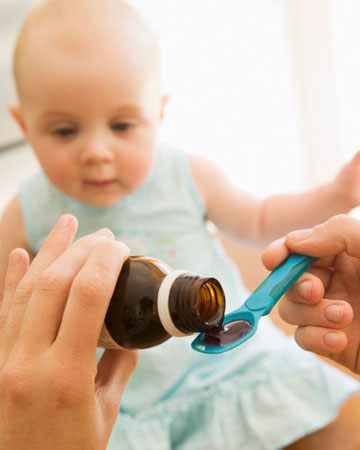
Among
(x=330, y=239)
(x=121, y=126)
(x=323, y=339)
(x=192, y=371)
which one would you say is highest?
(x=121, y=126)

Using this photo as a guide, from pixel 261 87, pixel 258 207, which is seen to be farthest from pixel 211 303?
pixel 261 87

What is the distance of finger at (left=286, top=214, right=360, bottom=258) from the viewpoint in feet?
1.80

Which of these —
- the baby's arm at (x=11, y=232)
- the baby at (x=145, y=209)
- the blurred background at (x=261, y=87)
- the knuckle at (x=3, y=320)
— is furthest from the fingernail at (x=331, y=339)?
the blurred background at (x=261, y=87)

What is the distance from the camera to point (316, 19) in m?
1.38

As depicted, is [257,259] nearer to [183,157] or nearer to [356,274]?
[183,157]

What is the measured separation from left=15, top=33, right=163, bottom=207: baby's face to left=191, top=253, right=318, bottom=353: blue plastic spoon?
0.33 metres

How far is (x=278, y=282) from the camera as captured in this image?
53cm

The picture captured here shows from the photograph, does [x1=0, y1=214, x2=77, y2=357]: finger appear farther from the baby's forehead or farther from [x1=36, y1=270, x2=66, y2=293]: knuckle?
the baby's forehead

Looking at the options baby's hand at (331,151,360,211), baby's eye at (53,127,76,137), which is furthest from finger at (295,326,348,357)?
baby's eye at (53,127,76,137)

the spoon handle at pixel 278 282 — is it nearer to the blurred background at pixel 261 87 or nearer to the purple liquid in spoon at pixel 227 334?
the purple liquid in spoon at pixel 227 334

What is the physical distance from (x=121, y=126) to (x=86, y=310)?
43 cm

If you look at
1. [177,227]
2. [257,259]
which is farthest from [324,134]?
[177,227]

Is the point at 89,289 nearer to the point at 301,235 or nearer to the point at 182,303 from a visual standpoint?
the point at 182,303

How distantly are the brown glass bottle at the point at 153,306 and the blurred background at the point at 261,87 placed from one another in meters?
1.05
